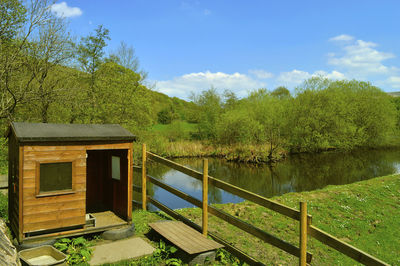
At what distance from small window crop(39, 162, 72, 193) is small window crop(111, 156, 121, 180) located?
1.54 metres

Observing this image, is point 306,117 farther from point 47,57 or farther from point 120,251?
point 120,251

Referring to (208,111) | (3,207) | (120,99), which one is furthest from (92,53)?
(208,111)

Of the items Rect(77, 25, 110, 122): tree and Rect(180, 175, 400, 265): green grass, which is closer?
Rect(180, 175, 400, 265): green grass

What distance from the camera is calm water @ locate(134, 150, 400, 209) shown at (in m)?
17.0

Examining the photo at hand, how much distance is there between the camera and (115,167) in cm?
739

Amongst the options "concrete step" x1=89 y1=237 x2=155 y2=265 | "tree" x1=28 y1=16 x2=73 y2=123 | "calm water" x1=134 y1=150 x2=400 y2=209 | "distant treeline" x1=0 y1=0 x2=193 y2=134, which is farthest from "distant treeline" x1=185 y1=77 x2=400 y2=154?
"concrete step" x1=89 y1=237 x2=155 y2=265

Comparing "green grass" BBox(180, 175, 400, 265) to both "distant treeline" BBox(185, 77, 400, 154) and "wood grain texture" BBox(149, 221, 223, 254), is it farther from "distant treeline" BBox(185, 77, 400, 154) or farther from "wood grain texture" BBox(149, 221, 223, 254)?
"distant treeline" BBox(185, 77, 400, 154)

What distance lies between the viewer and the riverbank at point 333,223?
7.45m

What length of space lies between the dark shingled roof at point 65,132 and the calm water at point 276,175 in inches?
323

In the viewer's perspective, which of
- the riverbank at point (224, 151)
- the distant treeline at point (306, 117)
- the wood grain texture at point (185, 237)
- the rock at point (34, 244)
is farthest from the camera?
the distant treeline at point (306, 117)

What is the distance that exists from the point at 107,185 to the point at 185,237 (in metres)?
3.26

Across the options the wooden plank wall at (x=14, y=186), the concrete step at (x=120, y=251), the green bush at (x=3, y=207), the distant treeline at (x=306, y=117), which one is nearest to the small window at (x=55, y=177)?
the wooden plank wall at (x=14, y=186)

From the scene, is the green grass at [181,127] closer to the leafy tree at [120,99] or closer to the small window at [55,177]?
the leafy tree at [120,99]

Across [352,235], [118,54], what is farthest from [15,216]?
[118,54]
